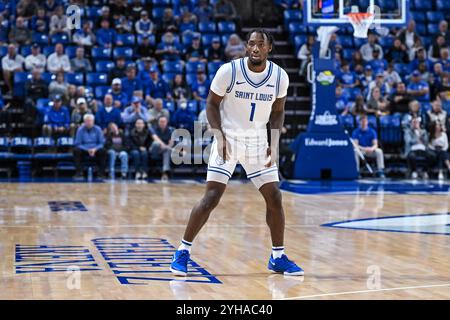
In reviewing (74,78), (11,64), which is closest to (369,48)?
(74,78)

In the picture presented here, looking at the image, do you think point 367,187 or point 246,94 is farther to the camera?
point 367,187

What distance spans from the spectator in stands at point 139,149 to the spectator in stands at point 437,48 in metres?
8.26

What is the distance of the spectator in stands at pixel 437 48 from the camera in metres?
23.0

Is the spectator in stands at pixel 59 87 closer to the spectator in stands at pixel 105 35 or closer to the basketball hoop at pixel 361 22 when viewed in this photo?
the spectator in stands at pixel 105 35

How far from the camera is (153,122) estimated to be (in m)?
19.2

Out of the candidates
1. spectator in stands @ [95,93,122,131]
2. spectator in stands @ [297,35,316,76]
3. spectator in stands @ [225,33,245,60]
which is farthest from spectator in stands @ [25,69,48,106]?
spectator in stands @ [297,35,316,76]

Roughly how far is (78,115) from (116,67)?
2082 mm

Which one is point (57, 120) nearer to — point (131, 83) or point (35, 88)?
point (35, 88)

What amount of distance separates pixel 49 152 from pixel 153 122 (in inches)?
89.1

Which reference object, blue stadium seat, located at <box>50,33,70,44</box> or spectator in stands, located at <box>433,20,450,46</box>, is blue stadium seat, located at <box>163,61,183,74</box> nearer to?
blue stadium seat, located at <box>50,33,70,44</box>

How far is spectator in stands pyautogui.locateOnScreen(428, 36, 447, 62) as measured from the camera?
2297cm

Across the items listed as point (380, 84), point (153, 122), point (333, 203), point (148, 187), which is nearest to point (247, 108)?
point (333, 203)

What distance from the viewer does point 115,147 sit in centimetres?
1886

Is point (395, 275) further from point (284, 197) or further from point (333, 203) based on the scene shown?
point (284, 197)
